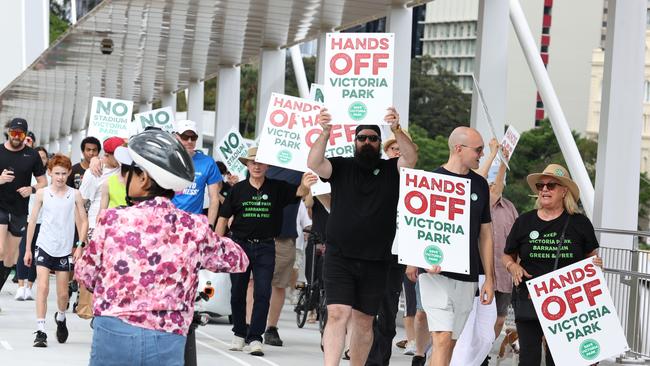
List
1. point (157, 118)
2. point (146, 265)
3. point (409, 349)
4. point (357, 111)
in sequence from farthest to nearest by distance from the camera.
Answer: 1. point (157, 118)
2. point (409, 349)
3. point (357, 111)
4. point (146, 265)

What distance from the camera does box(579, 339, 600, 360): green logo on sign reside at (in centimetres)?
1191

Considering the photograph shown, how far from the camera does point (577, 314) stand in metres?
12.0

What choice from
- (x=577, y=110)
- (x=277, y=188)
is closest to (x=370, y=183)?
(x=277, y=188)

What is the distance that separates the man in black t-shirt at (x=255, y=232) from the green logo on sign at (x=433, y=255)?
3.90 meters

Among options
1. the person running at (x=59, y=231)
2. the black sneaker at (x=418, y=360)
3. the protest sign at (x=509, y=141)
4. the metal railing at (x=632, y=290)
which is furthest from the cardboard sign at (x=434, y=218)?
the person running at (x=59, y=231)

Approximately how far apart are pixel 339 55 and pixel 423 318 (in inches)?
92.8

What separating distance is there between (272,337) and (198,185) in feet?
7.06

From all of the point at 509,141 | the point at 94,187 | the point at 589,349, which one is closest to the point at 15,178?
the point at 94,187

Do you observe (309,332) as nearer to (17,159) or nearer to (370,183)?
(17,159)

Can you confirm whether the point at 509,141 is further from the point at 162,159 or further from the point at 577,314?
the point at 162,159

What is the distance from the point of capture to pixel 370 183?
1215 centimetres

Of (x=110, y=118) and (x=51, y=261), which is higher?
(x=110, y=118)

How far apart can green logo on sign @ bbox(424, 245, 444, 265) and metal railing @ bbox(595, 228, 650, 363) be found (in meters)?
3.50

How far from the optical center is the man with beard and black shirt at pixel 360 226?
1195 centimetres
